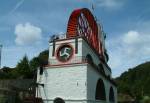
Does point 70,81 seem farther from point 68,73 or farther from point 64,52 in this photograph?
point 64,52

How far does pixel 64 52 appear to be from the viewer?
33.8m

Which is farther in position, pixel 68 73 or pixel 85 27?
pixel 85 27

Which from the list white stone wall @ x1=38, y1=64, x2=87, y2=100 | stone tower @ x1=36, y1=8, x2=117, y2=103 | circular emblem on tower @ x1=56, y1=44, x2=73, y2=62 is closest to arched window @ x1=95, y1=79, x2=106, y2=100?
stone tower @ x1=36, y1=8, x2=117, y2=103

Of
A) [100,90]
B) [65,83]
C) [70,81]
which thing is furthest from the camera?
[100,90]

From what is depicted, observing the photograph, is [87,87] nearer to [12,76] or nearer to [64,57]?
[64,57]

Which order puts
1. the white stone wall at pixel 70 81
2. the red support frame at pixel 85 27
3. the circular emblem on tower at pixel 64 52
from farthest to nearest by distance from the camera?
1. the red support frame at pixel 85 27
2. the circular emblem on tower at pixel 64 52
3. the white stone wall at pixel 70 81

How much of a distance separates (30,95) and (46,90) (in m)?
2.81

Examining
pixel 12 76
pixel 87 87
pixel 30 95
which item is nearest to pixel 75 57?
pixel 87 87

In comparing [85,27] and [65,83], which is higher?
[85,27]

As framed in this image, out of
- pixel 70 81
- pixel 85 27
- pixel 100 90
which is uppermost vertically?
pixel 85 27

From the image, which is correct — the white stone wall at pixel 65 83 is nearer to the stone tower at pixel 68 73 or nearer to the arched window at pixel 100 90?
the stone tower at pixel 68 73

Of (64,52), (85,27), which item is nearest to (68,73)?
(64,52)

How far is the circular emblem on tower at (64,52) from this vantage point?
3366 centimetres

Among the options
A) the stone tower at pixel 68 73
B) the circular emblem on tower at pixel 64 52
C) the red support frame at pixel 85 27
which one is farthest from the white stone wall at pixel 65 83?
the red support frame at pixel 85 27
